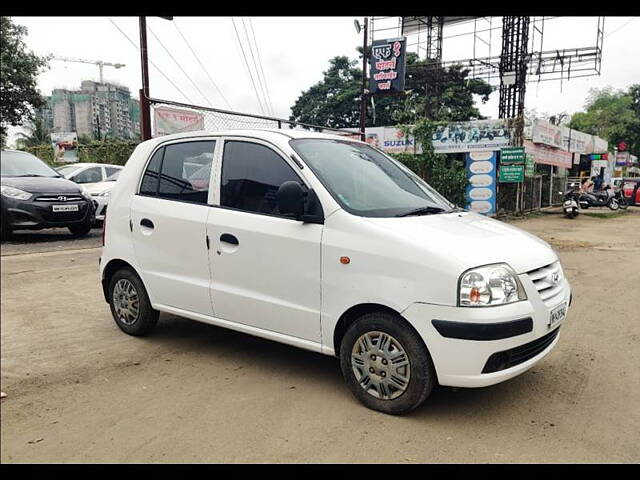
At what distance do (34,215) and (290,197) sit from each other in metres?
2.00

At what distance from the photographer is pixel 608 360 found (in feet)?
14.3

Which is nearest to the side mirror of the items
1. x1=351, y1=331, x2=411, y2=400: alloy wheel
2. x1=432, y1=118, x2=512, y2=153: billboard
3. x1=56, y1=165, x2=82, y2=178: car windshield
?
x1=351, y1=331, x2=411, y2=400: alloy wheel

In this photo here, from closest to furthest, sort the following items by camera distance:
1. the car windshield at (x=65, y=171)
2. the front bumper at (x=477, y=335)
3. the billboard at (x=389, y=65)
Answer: the car windshield at (x=65, y=171) < the front bumper at (x=477, y=335) < the billboard at (x=389, y=65)

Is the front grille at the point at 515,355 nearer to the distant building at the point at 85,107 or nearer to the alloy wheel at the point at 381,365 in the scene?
the alloy wheel at the point at 381,365

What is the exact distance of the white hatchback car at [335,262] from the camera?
10.0 ft

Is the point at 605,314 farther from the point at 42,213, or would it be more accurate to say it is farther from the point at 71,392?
the point at 42,213

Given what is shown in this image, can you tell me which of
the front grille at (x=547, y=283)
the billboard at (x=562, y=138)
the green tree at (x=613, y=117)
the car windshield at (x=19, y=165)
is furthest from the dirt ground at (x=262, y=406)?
the green tree at (x=613, y=117)

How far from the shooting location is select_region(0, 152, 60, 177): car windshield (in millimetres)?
1261

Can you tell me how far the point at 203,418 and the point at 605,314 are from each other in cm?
472

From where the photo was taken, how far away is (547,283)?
3.38 metres

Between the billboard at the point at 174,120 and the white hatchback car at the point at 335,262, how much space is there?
166 inches

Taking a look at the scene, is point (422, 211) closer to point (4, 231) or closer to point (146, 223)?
point (146, 223)

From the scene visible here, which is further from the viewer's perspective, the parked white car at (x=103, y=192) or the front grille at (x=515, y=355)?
the parked white car at (x=103, y=192)

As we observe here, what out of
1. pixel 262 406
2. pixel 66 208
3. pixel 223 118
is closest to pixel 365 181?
pixel 262 406
